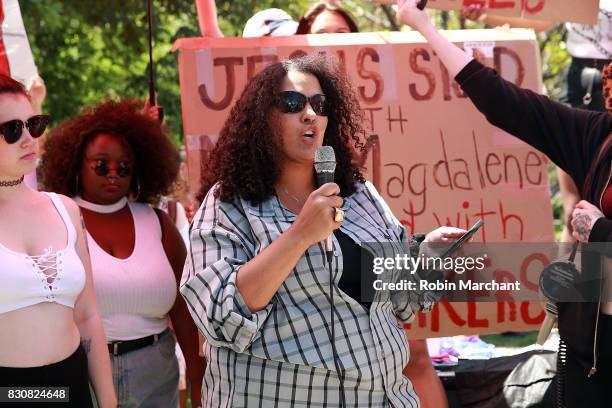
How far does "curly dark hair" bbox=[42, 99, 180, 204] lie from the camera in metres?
4.15

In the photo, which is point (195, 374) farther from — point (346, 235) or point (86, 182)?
point (346, 235)

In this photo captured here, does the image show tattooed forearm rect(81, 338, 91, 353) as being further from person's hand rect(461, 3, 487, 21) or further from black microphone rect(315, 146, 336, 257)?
person's hand rect(461, 3, 487, 21)

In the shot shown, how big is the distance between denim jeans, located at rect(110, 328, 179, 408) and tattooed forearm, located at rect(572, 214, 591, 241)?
5.47ft

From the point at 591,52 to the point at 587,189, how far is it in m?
1.99

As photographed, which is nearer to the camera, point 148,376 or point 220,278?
point 220,278

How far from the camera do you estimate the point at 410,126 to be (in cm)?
441

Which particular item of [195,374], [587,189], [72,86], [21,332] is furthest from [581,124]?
[72,86]

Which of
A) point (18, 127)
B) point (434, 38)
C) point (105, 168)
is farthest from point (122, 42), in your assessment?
point (18, 127)

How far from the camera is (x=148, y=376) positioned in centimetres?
384

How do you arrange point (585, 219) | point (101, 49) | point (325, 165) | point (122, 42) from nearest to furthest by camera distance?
point (325, 165)
point (585, 219)
point (122, 42)
point (101, 49)

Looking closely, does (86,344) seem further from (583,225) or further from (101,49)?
(101,49)

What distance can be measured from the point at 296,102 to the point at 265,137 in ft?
0.48

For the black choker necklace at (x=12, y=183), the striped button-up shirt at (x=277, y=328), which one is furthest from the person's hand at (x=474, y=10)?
the black choker necklace at (x=12, y=183)

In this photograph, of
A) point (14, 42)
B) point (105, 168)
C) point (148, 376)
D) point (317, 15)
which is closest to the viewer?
point (148, 376)
